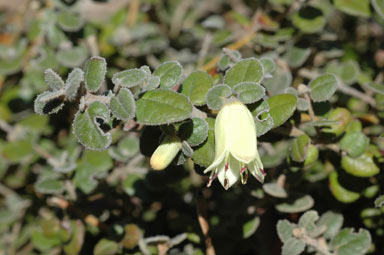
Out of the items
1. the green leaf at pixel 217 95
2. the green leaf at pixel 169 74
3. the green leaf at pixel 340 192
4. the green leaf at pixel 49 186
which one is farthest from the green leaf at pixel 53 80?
the green leaf at pixel 340 192

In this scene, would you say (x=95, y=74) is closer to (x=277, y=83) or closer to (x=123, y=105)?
(x=123, y=105)

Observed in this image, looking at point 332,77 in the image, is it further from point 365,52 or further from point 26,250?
point 26,250

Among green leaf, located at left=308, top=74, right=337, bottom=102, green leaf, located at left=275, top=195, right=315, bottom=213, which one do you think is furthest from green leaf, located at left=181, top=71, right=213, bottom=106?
green leaf, located at left=275, top=195, right=315, bottom=213

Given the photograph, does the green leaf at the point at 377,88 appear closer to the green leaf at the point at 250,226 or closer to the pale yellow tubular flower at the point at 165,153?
the green leaf at the point at 250,226

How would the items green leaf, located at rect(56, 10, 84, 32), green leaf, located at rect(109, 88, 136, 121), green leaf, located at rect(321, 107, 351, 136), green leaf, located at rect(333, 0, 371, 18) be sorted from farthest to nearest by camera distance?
1. green leaf, located at rect(56, 10, 84, 32)
2. green leaf, located at rect(333, 0, 371, 18)
3. green leaf, located at rect(321, 107, 351, 136)
4. green leaf, located at rect(109, 88, 136, 121)

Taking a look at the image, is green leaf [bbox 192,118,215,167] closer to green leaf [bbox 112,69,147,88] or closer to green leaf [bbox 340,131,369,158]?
green leaf [bbox 112,69,147,88]

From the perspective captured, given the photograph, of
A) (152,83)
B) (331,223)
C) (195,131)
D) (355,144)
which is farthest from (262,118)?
(331,223)

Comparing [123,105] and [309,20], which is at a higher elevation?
[123,105]
